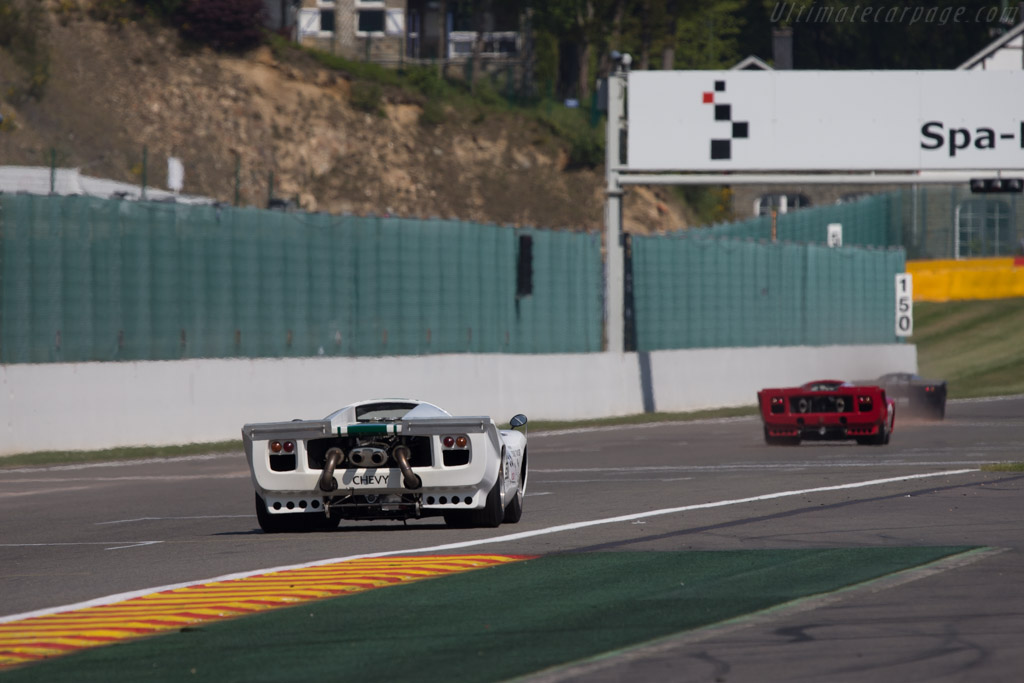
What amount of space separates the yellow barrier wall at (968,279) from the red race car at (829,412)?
37.2 m

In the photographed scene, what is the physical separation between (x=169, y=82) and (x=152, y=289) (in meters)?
40.3

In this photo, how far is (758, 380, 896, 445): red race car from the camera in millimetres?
25672

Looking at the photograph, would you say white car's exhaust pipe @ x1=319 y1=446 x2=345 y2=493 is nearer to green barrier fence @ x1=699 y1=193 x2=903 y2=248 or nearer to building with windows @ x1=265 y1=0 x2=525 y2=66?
green barrier fence @ x1=699 y1=193 x2=903 y2=248

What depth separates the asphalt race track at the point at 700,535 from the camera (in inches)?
307

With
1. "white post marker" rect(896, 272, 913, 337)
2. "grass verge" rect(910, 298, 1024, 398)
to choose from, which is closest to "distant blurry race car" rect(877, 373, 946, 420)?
"grass verge" rect(910, 298, 1024, 398)

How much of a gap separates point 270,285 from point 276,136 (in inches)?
1507

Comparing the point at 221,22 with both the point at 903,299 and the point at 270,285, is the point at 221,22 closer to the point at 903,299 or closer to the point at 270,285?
the point at 903,299

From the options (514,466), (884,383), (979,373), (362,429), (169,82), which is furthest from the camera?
(169,82)

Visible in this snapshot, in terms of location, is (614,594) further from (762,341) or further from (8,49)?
(8,49)

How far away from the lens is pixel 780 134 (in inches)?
1577

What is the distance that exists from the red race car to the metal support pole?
39.7 feet

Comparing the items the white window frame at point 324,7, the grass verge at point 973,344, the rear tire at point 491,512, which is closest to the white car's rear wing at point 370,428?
the rear tire at point 491,512

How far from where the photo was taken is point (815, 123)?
132 ft

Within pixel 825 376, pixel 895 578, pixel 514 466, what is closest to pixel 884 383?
pixel 825 376
